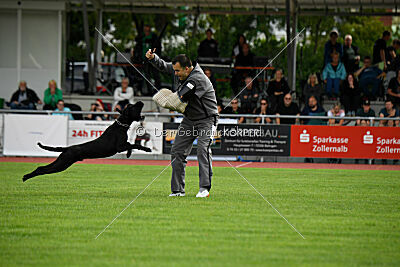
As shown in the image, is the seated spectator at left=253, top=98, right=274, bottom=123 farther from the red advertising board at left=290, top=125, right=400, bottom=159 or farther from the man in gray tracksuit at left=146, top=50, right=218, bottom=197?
the man in gray tracksuit at left=146, top=50, right=218, bottom=197

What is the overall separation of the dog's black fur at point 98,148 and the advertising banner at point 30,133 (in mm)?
8998

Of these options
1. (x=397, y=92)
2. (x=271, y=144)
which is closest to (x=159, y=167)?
(x=271, y=144)

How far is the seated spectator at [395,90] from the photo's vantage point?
20.6 meters

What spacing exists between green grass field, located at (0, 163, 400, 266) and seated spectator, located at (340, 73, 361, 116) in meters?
8.72

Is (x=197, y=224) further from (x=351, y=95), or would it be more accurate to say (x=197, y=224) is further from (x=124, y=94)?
(x=351, y=95)

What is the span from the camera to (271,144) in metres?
18.7

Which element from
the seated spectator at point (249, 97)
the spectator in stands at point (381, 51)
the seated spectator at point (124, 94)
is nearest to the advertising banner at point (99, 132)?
the seated spectator at point (124, 94)

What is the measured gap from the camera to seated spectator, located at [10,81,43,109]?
827 inches

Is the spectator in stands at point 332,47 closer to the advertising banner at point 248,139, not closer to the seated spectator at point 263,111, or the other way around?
the seated spectator at point 263,111

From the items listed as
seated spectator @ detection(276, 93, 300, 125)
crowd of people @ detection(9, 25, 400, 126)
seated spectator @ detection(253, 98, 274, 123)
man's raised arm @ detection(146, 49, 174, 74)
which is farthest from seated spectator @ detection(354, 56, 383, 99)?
man's raised arm @ detection(146, 49, 174, 74)

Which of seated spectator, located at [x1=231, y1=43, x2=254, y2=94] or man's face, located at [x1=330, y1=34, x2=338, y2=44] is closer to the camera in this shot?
man's face, located at [x1=330, y1=34, x2=338, y2=44]

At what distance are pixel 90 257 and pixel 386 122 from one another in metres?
14.9

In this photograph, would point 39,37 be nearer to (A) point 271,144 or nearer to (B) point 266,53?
(A) point 271,144

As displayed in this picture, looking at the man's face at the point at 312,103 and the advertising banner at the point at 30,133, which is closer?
the advertising banner at the point at 30,133
